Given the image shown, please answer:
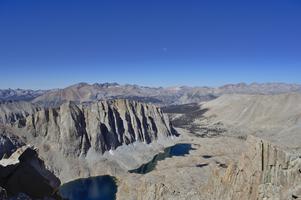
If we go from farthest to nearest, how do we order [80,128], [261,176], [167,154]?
[167,154] → [80,128] → [261,176]

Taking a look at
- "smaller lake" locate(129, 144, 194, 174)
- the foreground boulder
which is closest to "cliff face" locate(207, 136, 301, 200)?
the foreground boulder

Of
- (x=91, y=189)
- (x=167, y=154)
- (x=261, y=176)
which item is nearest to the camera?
(x=261, y=176)

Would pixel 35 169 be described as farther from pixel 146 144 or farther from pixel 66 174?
pixel 146 144

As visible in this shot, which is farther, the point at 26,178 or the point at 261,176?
the point at 261,176

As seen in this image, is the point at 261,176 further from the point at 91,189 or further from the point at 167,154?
the point at 167,154

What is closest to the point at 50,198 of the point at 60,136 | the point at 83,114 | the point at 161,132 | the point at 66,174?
the point at 66,174

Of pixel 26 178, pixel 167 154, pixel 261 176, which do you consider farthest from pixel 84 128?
pixel 26 178
